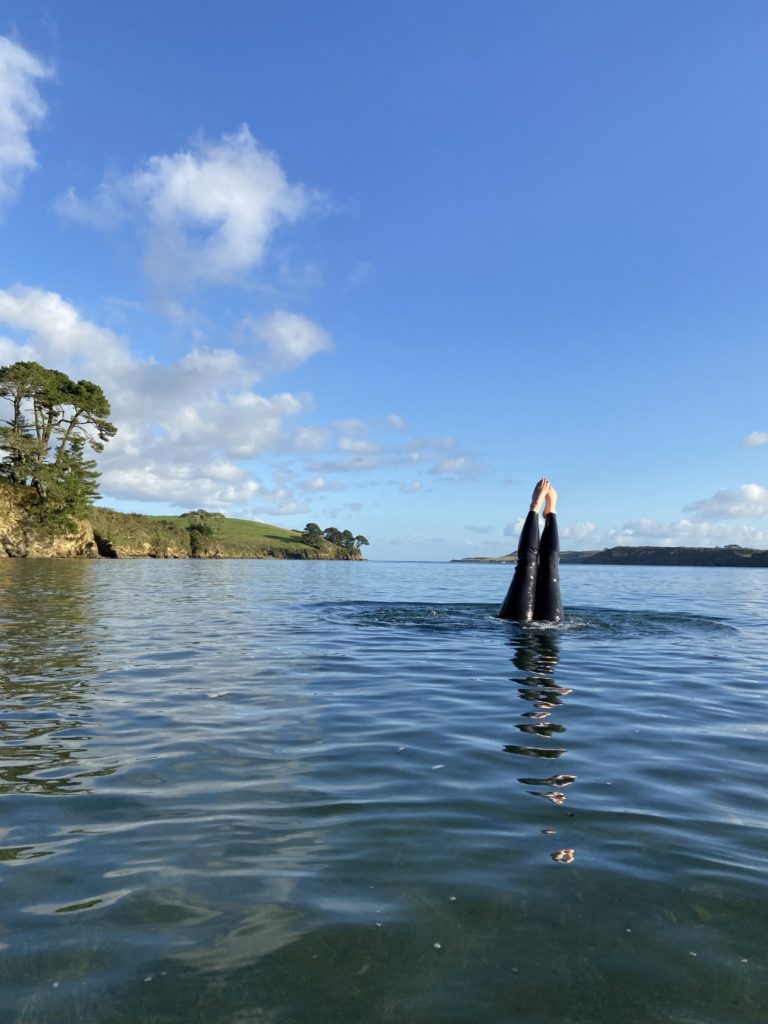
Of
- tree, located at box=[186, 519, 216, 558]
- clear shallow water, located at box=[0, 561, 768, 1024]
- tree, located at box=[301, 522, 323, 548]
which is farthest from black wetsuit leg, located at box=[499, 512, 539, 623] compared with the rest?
tree, located at box=[301, 522, 323, 548]

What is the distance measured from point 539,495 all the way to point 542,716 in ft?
27.6

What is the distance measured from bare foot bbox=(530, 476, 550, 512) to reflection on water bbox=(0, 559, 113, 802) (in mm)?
10802

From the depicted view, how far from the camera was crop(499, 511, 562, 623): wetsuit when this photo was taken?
16.2 metres

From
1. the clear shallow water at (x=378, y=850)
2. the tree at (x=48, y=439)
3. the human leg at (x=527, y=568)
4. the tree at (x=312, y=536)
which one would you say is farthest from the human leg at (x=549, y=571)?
the tree at (x=312, y=536)

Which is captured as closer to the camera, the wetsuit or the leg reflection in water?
the leg reflection in water

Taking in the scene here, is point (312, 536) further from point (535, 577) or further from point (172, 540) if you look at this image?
point (535, 577)

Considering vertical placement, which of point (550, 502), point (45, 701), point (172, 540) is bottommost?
point (45, 701)

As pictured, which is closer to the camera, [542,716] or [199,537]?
[542,716]

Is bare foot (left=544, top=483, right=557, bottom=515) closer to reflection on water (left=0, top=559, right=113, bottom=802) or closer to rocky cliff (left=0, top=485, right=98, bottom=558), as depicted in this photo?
reflection on water (left=0, top=559, right=113, bottom=802)

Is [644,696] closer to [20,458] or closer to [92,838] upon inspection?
[92,838]

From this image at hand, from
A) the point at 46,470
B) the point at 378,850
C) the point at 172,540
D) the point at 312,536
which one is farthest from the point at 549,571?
the point at 312,536

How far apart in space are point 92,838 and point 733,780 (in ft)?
19.4

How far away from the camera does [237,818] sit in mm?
5133

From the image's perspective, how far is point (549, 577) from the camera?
17328 millimetres
